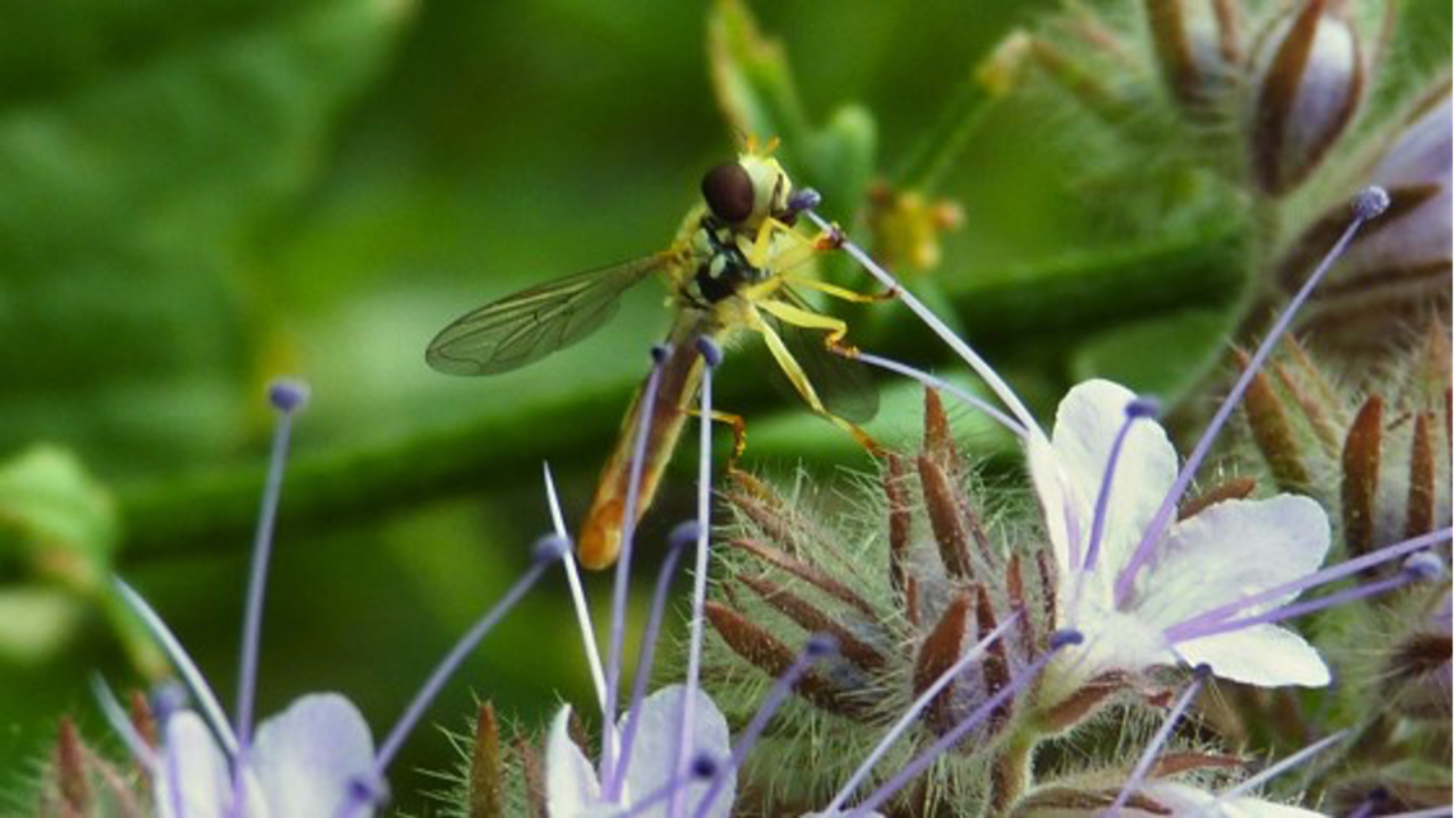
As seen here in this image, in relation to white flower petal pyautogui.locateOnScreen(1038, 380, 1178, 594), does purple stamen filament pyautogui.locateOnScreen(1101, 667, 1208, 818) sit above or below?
below

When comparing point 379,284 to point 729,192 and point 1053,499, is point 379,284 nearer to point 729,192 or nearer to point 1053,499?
point 729,192

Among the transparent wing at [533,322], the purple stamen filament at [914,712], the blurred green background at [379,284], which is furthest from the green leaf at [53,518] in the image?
the purple stamen filament at [914,712]

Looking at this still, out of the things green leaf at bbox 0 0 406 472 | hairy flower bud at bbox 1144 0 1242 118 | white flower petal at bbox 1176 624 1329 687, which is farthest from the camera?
green leaf at bbox 0 0 406 472

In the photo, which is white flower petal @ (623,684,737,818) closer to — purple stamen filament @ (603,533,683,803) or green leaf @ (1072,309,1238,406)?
purple stamen filament @ (603,533,683,803)

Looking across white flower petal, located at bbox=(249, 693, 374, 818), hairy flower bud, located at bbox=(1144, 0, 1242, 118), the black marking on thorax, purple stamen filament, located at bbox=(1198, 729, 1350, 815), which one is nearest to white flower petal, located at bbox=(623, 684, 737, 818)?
white flower petal, located at bbox=(249, 693, 374, 818)

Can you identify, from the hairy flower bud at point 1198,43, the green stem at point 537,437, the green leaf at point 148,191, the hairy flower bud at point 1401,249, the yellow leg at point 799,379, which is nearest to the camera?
the yellow leg at point 799,379

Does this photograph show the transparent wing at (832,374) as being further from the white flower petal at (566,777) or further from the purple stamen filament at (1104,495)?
the white flower petal at (566,777)

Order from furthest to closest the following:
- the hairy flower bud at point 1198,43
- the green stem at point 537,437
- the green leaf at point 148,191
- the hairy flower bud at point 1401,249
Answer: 1. the green leaf at point 148,191
2. the green stem at point 537,437
3. the hairy flower bud at point 1198,43
4. the hairy flower bud at point 1401,249

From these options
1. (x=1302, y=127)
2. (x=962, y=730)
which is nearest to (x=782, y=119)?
(x=1302, y=127)
